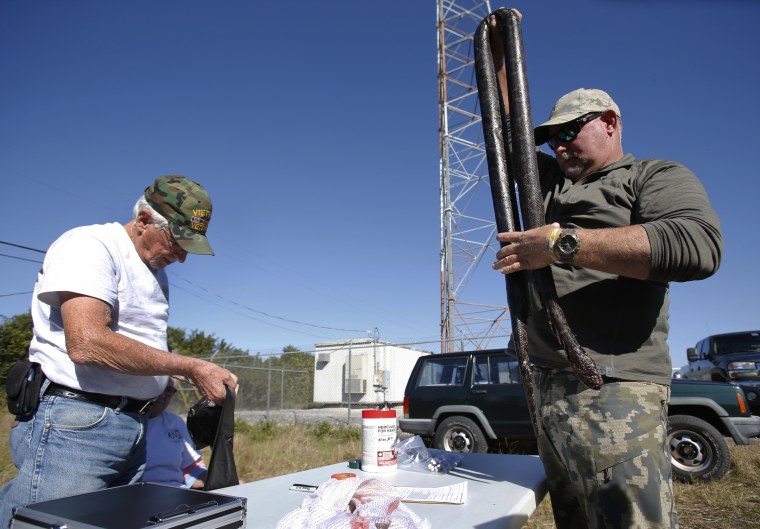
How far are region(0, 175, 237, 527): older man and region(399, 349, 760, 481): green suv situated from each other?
4563 mm

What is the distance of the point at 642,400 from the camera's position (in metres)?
1.38

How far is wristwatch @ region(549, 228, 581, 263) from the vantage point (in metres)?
1.26

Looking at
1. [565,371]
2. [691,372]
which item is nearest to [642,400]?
[565,371]

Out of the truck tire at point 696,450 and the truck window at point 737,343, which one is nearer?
the truck tire at point 696,450

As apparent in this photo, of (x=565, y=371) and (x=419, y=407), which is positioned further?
(x=419, y=407)

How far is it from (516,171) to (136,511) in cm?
139

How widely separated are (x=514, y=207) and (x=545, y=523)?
372 centimetres

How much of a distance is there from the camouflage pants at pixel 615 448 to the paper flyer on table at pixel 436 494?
0.35 metres

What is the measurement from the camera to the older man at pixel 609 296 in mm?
1234

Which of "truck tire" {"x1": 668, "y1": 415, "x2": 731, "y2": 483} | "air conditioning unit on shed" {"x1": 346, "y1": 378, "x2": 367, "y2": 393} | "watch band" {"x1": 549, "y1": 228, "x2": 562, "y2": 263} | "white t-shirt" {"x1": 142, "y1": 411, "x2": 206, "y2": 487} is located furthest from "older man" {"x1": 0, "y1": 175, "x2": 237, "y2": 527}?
"air conditioning unit on shed" {"x1": 346, "y1": 378, "x2": 367, "y2": 393}

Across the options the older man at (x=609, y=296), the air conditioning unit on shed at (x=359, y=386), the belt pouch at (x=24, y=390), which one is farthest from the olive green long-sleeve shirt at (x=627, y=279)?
the air conditioning unit on shed at (x=359, y=386)

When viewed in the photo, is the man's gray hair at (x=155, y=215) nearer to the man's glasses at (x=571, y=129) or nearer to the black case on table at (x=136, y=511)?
the black case on table at (x=136, y=511)

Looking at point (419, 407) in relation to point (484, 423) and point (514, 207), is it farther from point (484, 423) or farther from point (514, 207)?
point (514, 207)

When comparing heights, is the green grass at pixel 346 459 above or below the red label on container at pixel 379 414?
below
